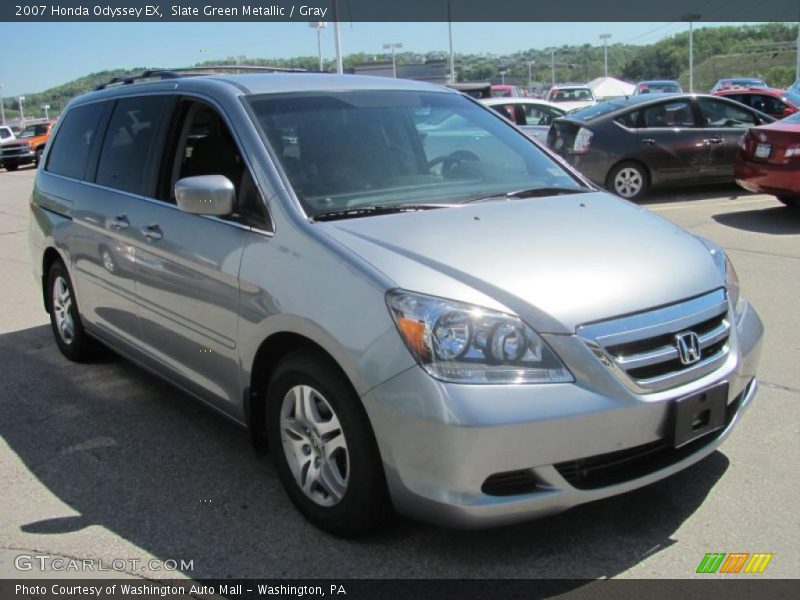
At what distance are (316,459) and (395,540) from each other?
43 centimetres

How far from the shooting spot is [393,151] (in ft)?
12.5

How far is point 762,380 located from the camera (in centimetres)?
449

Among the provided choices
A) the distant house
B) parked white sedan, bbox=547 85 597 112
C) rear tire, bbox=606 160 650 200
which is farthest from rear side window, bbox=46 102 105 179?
parked white sedan, bbox=547 85 597 112

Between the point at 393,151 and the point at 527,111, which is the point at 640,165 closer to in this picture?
the point at 527,111

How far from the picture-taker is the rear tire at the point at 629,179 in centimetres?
1139

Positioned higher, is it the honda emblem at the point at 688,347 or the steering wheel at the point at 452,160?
the steering wheel at the point at 452,160

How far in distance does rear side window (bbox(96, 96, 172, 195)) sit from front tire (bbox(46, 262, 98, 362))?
0.98 m

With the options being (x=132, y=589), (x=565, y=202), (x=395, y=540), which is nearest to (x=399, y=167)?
(x=565, y=202)

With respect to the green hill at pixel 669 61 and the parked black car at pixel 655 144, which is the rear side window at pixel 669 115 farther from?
the green hill at pixel 669 61

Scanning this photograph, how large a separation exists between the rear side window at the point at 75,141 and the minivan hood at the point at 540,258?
8.46 feet

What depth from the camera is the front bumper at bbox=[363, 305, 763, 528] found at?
2.52 m

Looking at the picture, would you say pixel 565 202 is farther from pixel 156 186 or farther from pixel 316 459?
pixel 156 186

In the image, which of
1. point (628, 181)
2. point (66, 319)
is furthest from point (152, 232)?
point (628, 181)

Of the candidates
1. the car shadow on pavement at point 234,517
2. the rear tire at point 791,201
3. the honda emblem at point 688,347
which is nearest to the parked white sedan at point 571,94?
the rear tire at point 791,201
